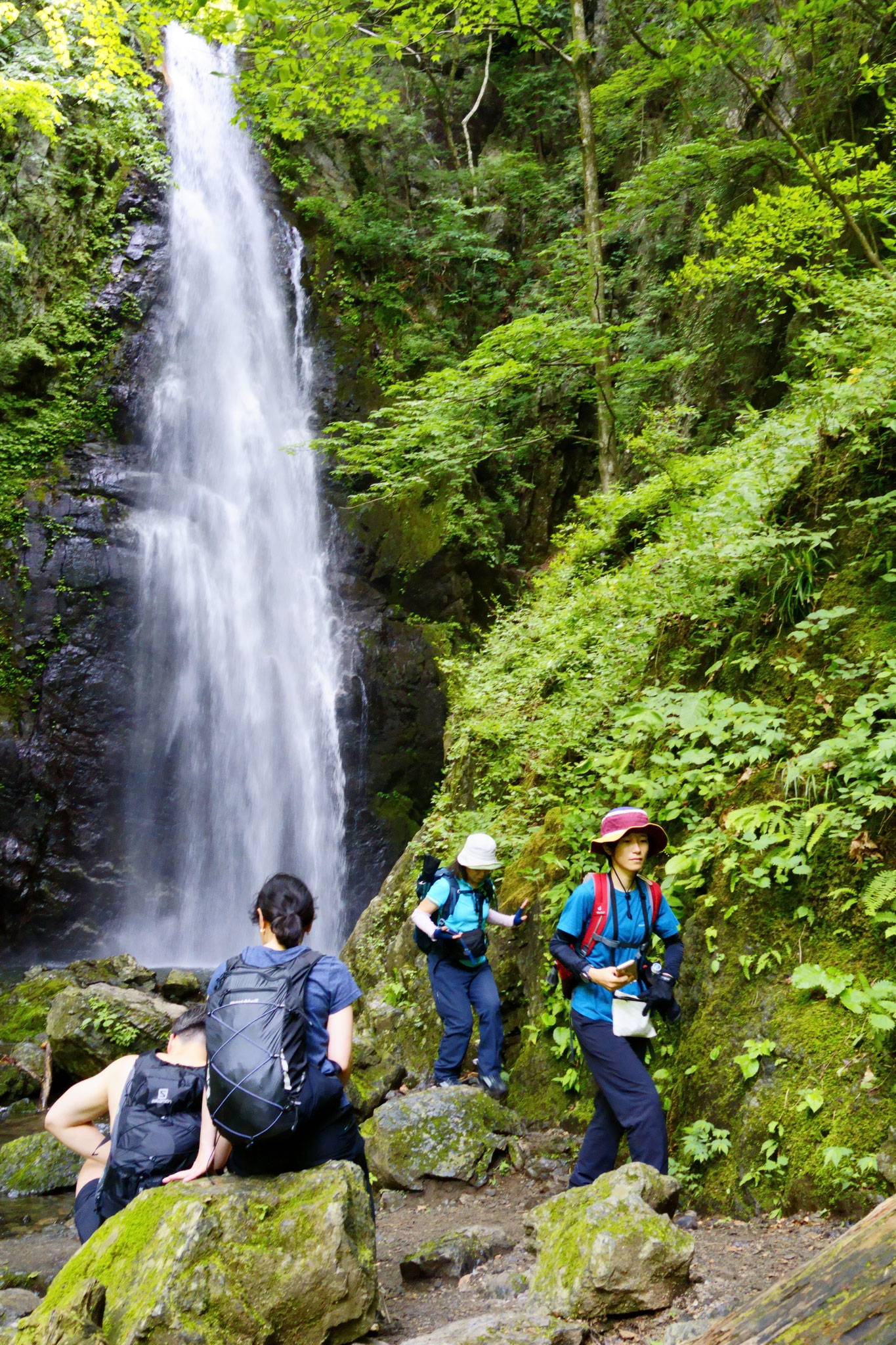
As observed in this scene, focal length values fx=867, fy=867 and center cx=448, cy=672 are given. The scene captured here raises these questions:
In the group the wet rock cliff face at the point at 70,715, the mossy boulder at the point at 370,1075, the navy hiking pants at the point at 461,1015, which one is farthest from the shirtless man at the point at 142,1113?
the wet rock cliff face at the point at 70,715

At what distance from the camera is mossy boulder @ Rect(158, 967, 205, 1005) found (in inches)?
398

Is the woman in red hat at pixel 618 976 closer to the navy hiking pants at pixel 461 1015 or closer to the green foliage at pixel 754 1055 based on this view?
the green foliage at pixel 754 1055

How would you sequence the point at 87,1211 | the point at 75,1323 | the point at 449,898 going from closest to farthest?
1. the point at 75,1323
2. the point at 87,1211
3. the point at 449,898

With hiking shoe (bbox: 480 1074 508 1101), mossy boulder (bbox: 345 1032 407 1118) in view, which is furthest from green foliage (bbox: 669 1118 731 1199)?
mossy boulder (bbox: 345 1032 407 1118)

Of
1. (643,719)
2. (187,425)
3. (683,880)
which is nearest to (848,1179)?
(683,880)

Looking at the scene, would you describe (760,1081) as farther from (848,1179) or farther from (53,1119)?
(53,1119)

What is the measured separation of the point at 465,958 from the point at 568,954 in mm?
1837

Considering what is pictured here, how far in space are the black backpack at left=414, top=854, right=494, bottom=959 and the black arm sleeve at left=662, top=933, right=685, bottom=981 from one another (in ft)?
5.94

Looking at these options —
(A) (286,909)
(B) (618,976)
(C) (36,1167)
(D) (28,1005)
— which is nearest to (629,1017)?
(B) (618,976)

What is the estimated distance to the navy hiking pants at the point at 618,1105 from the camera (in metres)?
3.26

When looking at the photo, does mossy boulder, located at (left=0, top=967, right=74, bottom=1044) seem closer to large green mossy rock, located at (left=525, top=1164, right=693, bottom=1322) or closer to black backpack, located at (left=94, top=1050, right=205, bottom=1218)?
black backpack, located at (left=94, top=1050, right=205, bottom=1218)

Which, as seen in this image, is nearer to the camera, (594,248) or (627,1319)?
(627,1319)

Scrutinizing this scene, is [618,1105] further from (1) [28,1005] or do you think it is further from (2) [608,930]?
(1) [28,1005]

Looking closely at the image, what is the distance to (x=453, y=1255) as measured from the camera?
130 inches
